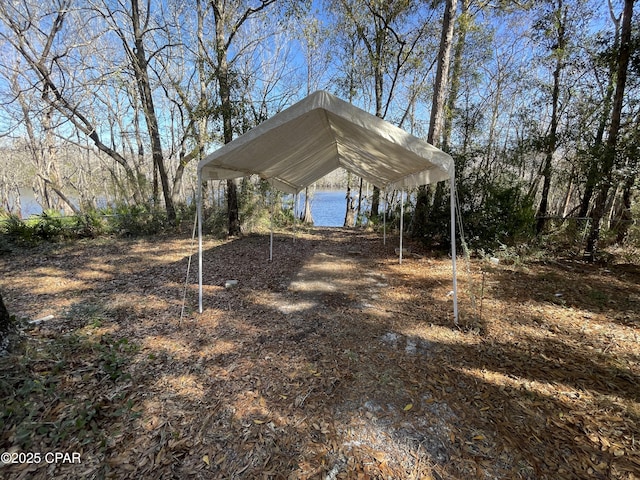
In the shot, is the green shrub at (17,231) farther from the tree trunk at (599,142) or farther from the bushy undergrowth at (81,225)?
the tree trunk at (599,142)

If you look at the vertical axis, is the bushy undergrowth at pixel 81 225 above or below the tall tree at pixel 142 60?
below

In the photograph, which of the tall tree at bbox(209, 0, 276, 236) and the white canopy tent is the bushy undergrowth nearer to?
the tall tree at bbox(209, 0, 276, 236)

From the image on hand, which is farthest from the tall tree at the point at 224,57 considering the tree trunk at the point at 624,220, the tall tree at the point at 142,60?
the tree trunk at the point at 624,220

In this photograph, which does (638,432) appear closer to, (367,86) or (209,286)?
(209,286)

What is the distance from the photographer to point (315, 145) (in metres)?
4.48

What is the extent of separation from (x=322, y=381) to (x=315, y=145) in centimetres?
352

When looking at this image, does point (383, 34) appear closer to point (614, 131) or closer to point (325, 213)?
point (614, 131)

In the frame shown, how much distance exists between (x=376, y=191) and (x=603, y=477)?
→ 11.1 m

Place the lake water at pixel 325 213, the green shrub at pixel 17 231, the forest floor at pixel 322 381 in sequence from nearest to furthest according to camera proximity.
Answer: the forest floor at pixel 322 381 → the green shrub at pixel 17 231 → the lake water at pixel 325 213

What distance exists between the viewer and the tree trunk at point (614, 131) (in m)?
4.71

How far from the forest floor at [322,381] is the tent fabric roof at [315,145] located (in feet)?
5.89

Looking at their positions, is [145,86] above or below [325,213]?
above

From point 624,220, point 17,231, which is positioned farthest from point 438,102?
point 17,231

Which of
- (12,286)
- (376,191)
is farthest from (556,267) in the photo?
(12,286)
